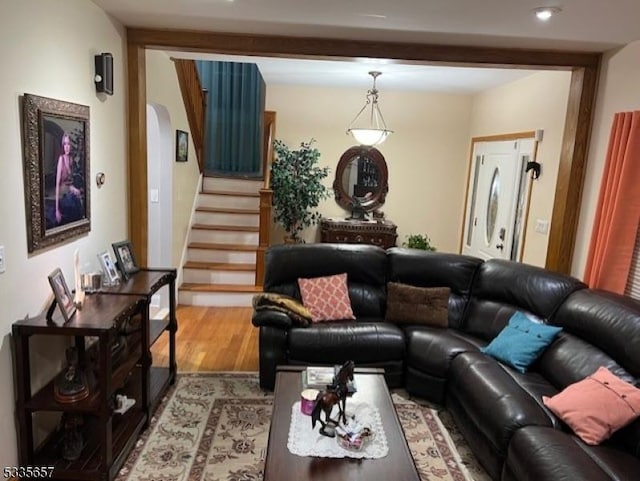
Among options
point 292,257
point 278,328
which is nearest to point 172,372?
point 278,328

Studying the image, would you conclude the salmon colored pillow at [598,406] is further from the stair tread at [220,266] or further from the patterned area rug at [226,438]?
the stair tread at [220,266]

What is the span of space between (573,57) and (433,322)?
2298 millimetres

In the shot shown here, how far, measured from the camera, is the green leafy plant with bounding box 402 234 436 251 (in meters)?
5.99

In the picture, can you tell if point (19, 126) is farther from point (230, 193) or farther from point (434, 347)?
point (230, 193)

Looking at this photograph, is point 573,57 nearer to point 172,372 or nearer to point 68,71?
point 68,71

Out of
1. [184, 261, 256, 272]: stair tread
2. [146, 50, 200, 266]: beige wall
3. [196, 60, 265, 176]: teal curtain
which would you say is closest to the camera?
[146, 50, 200, 266]: beige wall

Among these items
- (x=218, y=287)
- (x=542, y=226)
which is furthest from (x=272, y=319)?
(x=542, y=226)

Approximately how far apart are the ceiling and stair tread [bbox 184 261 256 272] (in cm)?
275

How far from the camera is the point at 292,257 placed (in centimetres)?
373

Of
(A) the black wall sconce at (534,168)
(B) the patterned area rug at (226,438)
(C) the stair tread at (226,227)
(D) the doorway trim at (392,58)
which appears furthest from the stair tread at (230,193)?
(A) the black wall sconce at (534,168)

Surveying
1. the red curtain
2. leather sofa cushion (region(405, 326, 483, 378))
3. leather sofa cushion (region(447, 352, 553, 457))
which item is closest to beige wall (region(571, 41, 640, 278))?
the red curtain

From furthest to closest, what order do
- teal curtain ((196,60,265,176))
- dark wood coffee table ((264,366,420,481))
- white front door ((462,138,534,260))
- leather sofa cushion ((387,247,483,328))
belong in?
teal curtain ((196,60,265,176)) → white front door ((462,138,534,260)) → leather sofa cushion ((387,247,483,328)) → dark wood coffee table ((264,366,420,481))

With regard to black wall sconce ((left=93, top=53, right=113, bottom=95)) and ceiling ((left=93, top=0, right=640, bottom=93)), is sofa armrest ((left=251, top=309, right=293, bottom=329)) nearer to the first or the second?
black wall sconce ((left=93, top=53, right=113, bottom=95))

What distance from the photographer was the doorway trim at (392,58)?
11.0 feet
